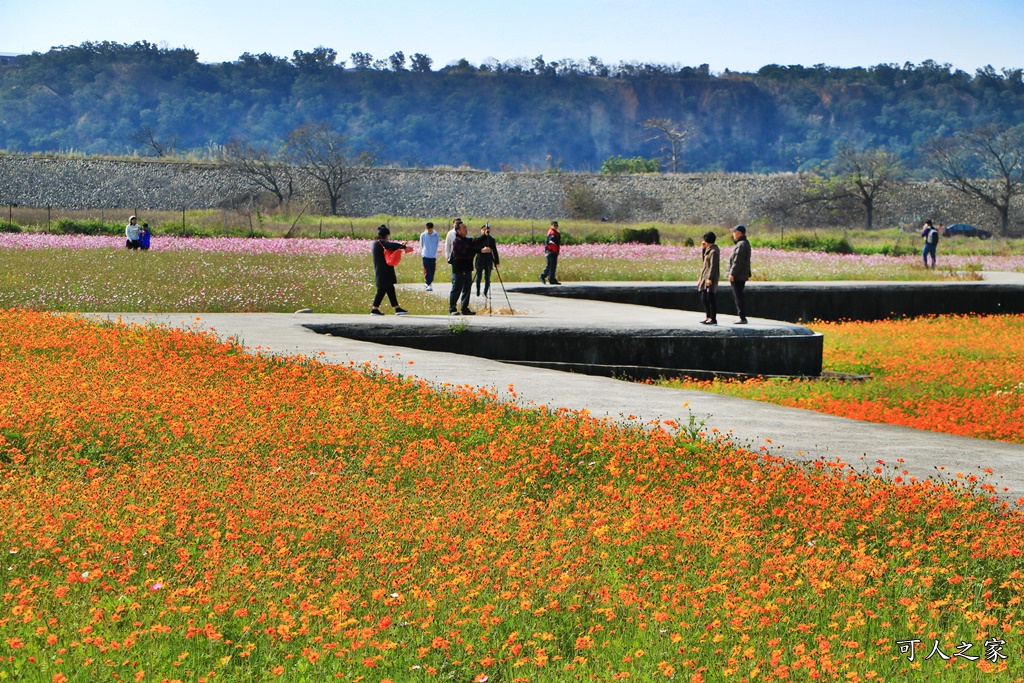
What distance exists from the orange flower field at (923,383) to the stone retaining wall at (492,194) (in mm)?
71834

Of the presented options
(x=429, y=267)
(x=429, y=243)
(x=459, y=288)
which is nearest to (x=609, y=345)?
(x=459, y=288)

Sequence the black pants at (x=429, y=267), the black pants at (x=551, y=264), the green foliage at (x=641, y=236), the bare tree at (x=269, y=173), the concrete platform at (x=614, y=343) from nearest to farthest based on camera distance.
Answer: the concrete platform at (x=614, y=343) → the black pants at (x=429, y=267) → the black pants at (x=551, y=264) → the green foliage at (x=641, y=236) → the bare tree at (x=269, y=173)

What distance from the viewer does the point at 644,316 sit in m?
17.3

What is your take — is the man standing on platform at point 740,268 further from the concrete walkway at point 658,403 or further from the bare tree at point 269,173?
the bare tree at point 269,173

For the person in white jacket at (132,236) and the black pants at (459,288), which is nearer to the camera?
the black pants at (459,288)

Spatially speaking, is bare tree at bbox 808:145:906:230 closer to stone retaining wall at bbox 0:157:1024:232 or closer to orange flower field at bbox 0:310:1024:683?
stone retaining wall at bbox 0:157:1024:232

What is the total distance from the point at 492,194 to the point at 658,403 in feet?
284

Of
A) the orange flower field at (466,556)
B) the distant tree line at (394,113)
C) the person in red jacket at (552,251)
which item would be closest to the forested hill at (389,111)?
the distant tree line at (394,113)

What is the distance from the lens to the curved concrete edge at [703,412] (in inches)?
316

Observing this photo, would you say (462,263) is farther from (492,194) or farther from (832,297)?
(492,194)

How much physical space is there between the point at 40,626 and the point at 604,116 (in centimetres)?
19707

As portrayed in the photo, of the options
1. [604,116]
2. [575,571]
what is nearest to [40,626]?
[575,571]

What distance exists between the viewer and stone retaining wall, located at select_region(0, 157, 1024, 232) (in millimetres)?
89188

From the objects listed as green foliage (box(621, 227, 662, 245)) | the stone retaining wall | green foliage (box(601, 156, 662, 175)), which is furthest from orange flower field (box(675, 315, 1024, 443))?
green foliage (box(601, 156, 662, 175))
